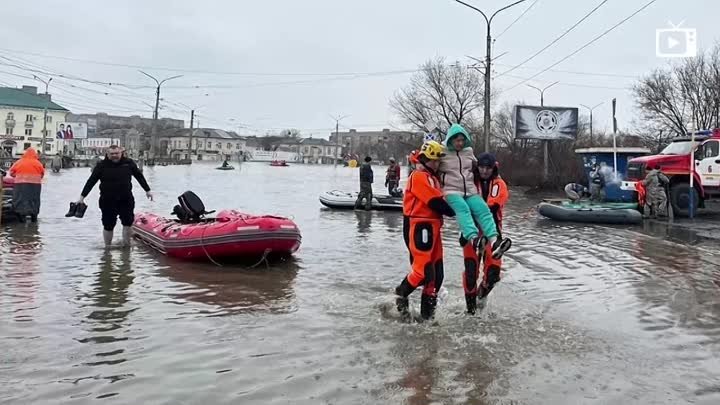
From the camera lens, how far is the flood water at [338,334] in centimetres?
414

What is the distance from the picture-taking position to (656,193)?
17.0 meters

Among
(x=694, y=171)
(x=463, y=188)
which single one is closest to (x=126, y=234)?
(x=463, y=188)

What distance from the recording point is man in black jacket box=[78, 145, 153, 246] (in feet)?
31.2

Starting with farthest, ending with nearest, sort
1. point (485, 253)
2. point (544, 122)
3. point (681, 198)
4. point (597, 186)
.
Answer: point (544, 122) < point (597, 186) < point (681, 198) < point (485, 253)

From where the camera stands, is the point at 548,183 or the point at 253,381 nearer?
the point at 253,381

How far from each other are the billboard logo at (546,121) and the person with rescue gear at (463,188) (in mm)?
29229

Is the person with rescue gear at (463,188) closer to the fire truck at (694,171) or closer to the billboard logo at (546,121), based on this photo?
the fire truck at (694,171)

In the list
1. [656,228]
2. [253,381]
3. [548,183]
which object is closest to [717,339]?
[253,381]

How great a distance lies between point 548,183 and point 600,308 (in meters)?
26.2

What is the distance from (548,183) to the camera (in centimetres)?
3177

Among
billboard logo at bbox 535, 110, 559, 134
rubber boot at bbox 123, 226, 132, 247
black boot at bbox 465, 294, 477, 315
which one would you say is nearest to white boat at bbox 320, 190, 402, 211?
rubber boot at bbox 123, 226, 132, 247

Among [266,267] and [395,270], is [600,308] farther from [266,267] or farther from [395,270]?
[266,267]

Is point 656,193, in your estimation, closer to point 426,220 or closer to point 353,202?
point 353,202

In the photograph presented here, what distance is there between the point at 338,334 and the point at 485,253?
160cm
